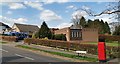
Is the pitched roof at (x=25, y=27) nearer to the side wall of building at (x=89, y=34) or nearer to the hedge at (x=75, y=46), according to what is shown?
the side wall of building at (x=89, y=34)

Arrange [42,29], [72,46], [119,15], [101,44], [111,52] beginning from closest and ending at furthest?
[119,15]
[101,44]
[111,52]
[72,46]
[42,29]

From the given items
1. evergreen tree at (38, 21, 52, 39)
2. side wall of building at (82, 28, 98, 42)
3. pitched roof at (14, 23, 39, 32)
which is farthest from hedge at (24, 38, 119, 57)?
pitched roof at (14, 23, 39, 32)

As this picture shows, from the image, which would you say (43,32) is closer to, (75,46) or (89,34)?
(89,34)

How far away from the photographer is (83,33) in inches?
2655

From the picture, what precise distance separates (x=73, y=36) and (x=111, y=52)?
41106mm

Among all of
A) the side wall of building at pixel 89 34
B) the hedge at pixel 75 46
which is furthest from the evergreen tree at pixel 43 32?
the side wall of building at pixel 89 34

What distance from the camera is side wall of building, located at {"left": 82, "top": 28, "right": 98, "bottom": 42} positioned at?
6741 cm

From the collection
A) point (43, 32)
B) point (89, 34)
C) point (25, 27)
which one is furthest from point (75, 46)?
point (25, 27)

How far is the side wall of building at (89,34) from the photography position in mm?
67412

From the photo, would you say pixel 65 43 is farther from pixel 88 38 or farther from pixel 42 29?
pixel 88 38

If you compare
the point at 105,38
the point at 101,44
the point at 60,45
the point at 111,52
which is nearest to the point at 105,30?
the point at 105,38

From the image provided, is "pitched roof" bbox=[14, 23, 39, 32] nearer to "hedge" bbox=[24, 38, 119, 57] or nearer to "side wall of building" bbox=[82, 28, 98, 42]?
"side wall of building" bbox=[82, 28, 98, 42]

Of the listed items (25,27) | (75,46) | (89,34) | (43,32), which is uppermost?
(25,27)

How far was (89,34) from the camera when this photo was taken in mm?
68688
